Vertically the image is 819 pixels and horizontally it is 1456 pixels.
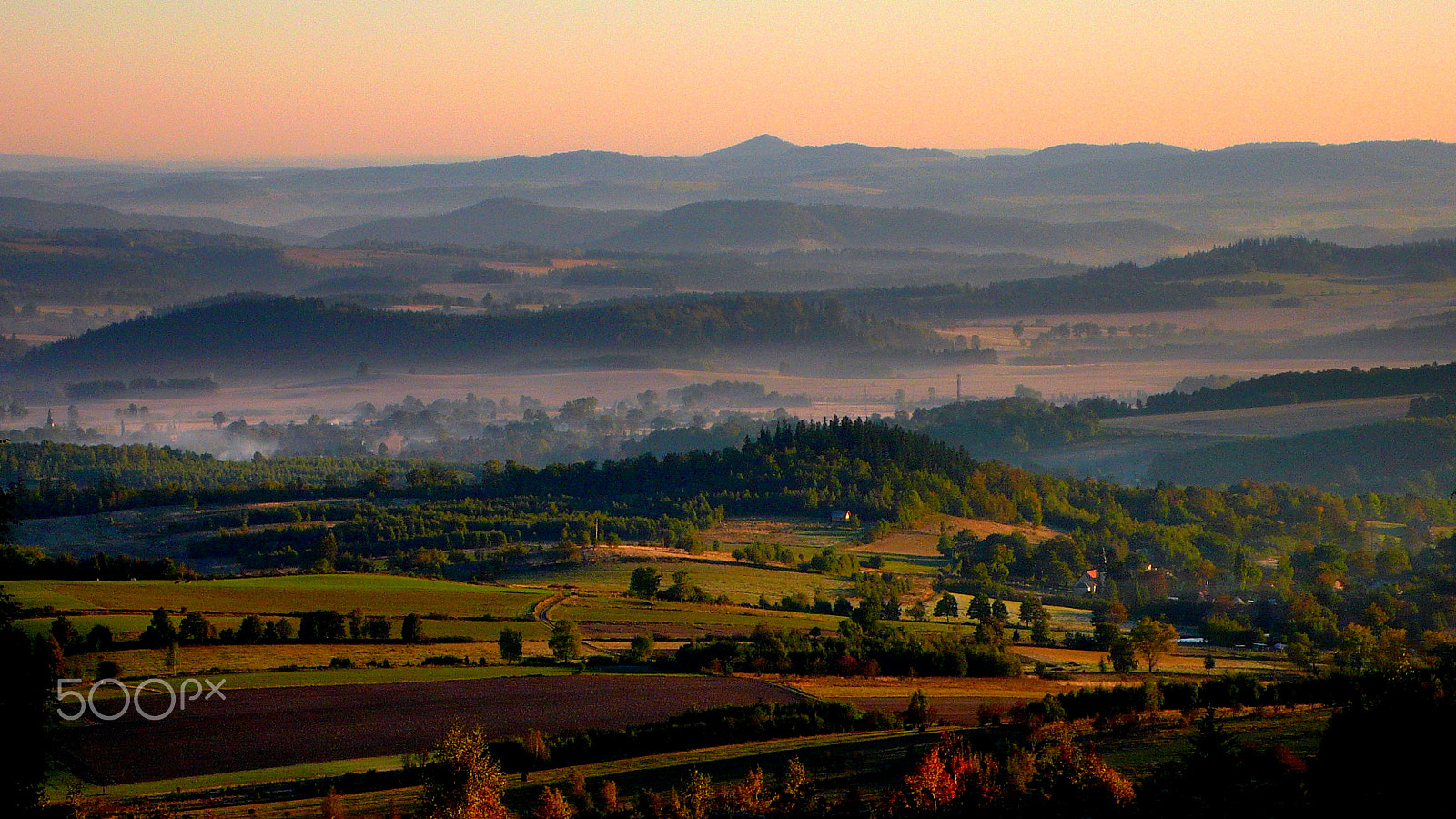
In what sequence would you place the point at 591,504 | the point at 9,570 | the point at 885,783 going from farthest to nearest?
the point at 591,504 < the point at 9,570 < the point at 885,783

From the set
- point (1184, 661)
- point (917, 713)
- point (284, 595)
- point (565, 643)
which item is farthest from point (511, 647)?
point (1184, 661)

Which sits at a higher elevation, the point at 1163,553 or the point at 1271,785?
the point at 1271,785

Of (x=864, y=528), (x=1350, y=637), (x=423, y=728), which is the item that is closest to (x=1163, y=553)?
(x=864, y=528)

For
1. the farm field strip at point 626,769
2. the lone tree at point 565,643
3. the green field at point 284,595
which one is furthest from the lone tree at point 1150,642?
the green field at point 284,595

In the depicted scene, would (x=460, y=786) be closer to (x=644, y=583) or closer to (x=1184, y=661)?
(x=1184, y=661)

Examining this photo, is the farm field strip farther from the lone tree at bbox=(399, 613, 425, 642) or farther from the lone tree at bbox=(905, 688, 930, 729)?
the lone tree at bbox=(399, 613, 425, 642)

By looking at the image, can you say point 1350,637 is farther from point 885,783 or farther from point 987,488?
point 987,488

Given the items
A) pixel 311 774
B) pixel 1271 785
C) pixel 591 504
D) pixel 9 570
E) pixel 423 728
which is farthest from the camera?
pixel 591 504

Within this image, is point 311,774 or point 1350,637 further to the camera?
point 1350,637
